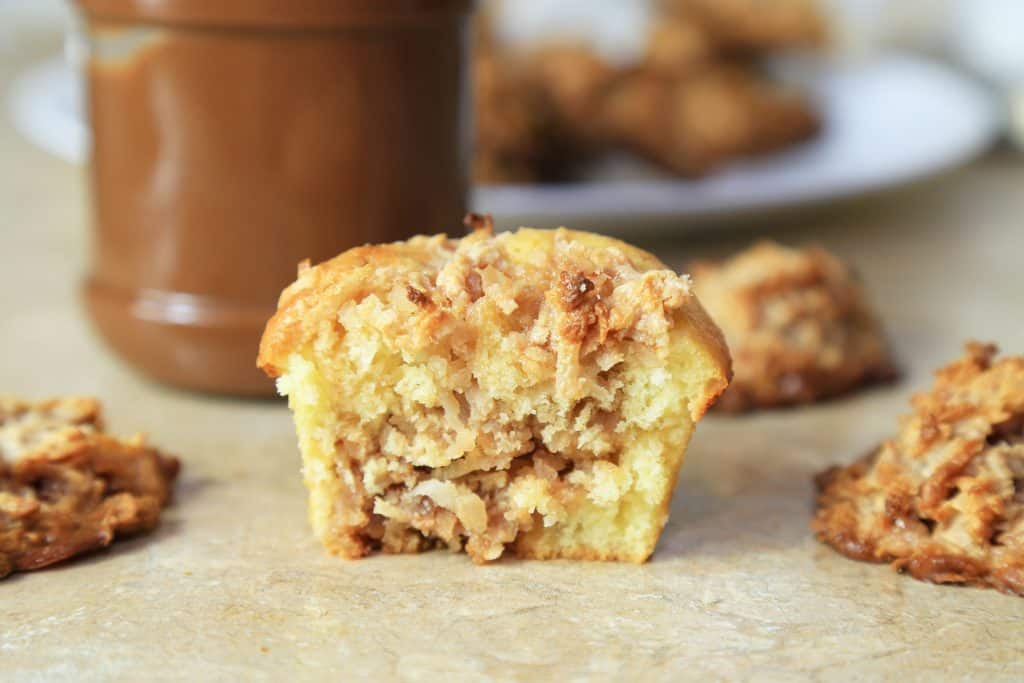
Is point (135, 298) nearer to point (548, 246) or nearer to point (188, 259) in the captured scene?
point (188, 259)

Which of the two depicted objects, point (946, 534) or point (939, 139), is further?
point (939, 139)

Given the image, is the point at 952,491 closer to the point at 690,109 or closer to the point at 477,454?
the point at 477,454

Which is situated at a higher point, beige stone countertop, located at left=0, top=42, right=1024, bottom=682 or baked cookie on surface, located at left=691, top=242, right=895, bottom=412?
baked cookie on surface, located at left=691, top=242, right=895, bottom=412

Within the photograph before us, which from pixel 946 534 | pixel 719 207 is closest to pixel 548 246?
pixel 946 534

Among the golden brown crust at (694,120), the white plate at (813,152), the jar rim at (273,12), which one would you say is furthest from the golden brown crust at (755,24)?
the jar rim at (273,12)

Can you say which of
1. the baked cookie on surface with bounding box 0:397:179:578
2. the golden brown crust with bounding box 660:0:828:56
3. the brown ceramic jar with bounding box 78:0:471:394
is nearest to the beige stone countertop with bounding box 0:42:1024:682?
the baked cookie on surface with bounding box 0:397:179:578

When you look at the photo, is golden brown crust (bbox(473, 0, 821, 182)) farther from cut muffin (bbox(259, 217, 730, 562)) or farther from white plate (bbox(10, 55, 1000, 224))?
cut muffin (bbox(259, 217, 730, 562))

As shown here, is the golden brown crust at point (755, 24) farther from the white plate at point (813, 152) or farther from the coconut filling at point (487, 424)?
the coconut filling at point (487, 424)

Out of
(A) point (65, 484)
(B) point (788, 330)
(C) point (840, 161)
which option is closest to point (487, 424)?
(A) point (65, 484)
